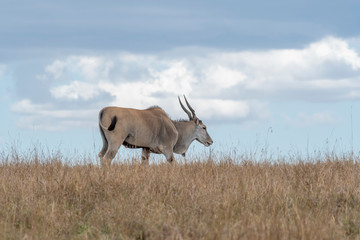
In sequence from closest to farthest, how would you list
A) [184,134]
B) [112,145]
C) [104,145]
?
1. [112,145]
2. [104,145]
3. [184,134]

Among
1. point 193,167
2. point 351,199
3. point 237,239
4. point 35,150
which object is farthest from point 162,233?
point 35,150

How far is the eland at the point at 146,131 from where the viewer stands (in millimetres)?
11711

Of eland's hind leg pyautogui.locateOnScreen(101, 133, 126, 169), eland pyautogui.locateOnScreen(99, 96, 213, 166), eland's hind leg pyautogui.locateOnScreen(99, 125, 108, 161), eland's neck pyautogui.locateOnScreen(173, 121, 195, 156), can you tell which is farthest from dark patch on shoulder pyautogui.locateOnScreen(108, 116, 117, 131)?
eland's neck pyautogui.locateOnScreen(173, 121, 195, 156)

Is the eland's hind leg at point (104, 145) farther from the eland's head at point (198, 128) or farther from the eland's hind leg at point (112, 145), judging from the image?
the eland's head at point (198, 128)

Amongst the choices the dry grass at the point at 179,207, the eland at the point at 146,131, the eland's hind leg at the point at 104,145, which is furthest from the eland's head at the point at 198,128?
the dry grass at the point at 179,207

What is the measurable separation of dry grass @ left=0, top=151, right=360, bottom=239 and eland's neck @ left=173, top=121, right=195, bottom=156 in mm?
5702

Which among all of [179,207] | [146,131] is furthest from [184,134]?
[179,207]

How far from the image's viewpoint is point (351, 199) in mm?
6672

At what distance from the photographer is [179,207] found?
20.0 feet

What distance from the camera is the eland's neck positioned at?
47.2 feet

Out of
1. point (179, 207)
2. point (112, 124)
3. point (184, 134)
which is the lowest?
point (179, 207)

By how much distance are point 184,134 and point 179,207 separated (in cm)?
834

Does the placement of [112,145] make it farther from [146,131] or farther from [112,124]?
[146,131]

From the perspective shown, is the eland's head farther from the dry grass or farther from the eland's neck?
the dry grass
